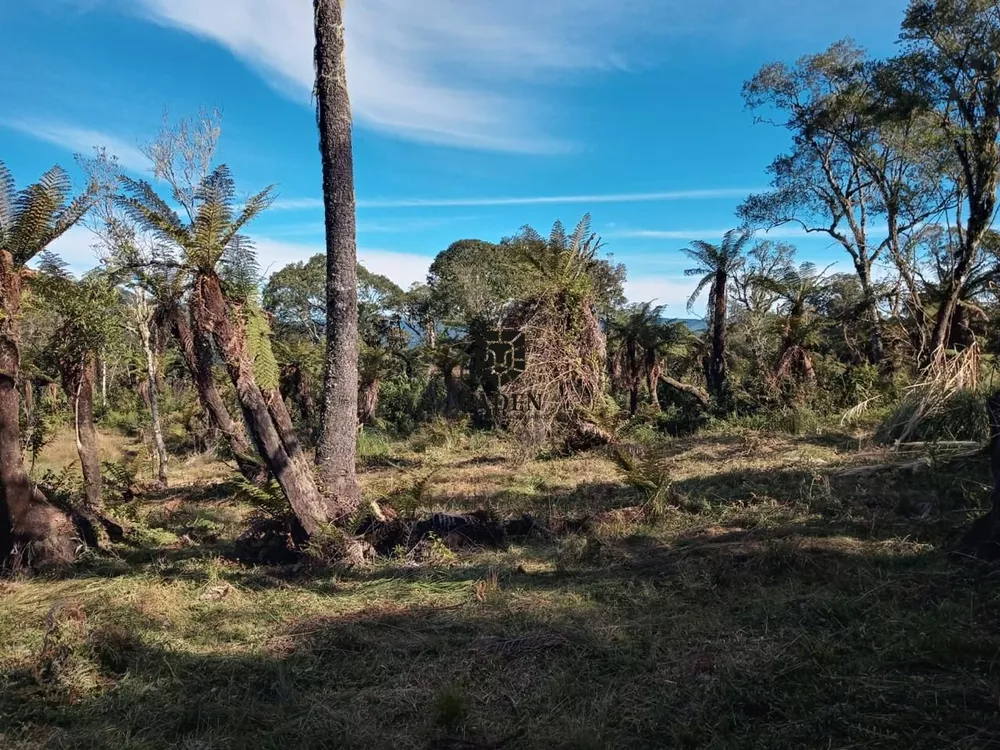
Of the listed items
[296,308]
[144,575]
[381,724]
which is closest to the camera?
[381,724]

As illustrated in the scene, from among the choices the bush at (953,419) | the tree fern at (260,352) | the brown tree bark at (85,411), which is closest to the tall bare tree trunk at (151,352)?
the brown tree bark at (85,411)

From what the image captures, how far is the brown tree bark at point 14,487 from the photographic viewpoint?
6.90m

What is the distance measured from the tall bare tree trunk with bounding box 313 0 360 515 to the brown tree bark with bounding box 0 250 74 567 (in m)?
2.88

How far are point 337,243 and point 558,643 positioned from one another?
16.9ft

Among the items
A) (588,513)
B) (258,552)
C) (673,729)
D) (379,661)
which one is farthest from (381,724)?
(588,513)

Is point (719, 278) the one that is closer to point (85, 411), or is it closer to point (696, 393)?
point (696, 393)

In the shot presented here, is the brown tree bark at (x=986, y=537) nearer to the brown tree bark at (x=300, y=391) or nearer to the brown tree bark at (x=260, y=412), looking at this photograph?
the brown tree bark at (x=260, y=412)

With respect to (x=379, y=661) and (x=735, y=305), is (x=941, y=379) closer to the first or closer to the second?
(x=379, y=661)

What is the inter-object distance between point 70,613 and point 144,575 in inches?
69.0

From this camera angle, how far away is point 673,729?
325 cm

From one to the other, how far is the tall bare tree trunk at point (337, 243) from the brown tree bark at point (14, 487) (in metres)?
2.88

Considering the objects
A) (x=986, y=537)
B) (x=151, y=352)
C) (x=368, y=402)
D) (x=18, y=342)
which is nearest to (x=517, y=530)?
(x=986, y=537)

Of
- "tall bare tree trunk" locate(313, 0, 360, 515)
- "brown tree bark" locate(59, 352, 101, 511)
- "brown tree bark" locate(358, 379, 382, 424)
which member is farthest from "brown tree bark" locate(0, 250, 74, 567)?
"brown tree bark" locate(358, 379, 382, 424)

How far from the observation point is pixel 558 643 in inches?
170
